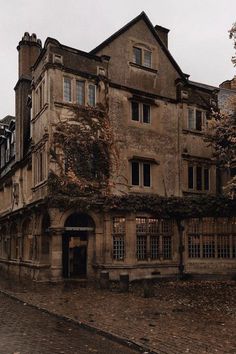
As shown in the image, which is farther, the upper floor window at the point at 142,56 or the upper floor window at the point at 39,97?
the upper floor window at the point at 142,56

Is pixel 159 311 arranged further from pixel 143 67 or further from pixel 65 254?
pixel 143 67

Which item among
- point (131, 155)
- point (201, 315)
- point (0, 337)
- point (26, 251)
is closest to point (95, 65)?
point (131, 155)

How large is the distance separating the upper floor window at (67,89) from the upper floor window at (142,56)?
173 inches

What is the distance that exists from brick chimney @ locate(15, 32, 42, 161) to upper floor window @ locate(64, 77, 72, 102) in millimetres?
5796

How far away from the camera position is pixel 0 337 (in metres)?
A: 9.62

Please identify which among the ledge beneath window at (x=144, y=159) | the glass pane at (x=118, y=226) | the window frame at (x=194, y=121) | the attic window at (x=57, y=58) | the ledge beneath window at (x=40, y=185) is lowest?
the glass pane at (x=118, y=226)

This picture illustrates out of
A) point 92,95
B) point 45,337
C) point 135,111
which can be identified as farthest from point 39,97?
point 45,337

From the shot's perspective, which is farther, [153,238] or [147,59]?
[147,59]

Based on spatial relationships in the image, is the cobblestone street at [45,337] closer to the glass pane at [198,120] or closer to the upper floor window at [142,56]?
the upper floor window at [142,56]

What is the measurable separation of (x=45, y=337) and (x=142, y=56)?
17853 millimetres

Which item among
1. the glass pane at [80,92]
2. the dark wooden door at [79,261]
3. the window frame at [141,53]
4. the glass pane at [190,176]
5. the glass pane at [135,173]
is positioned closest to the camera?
the glass pane at [80,92]

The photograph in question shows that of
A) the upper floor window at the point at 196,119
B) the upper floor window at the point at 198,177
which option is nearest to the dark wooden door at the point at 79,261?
the upper floor window at the point at 198,177

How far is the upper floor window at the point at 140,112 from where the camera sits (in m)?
23.6

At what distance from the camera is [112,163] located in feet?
72.3
